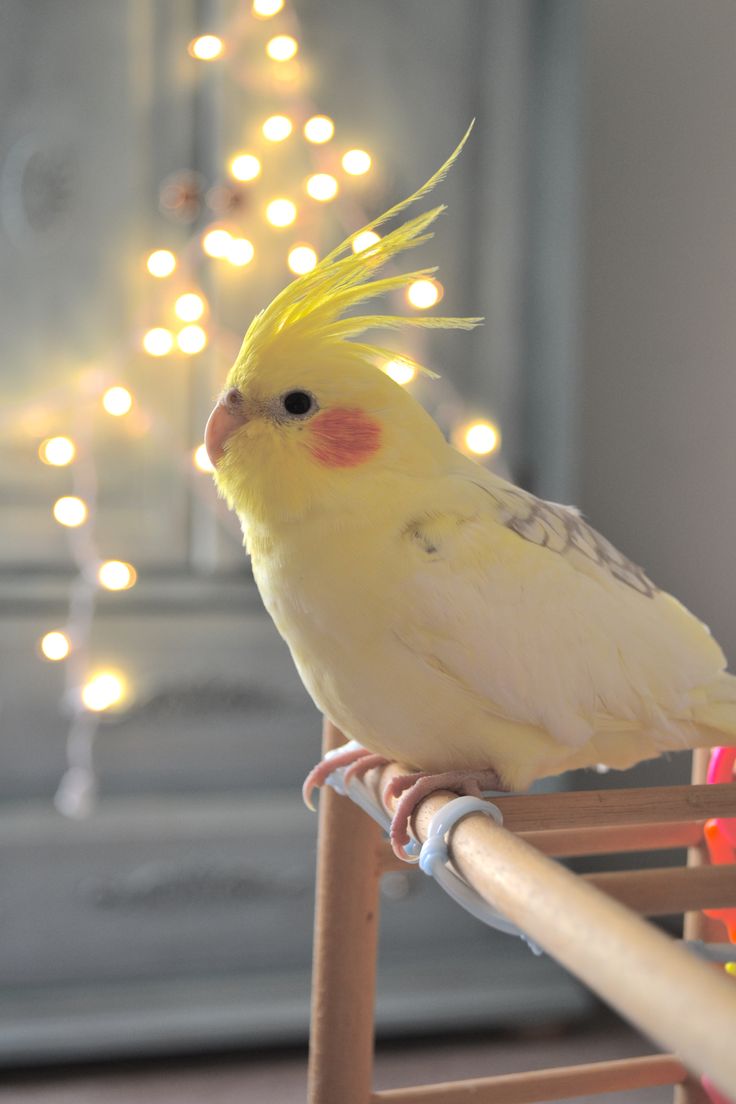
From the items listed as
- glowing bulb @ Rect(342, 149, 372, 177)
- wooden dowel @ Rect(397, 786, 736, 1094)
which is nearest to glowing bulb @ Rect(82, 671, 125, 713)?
glowing bulb @ Rect(342, 149, 372, 177)

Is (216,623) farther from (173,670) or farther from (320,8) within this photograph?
(320,8)

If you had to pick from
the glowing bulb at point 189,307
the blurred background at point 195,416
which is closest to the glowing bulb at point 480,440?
the blurred background at point 195,416

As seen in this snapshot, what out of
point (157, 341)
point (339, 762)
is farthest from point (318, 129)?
point (339, 762)

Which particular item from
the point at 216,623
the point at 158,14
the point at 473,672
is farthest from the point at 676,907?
the point at 158,14

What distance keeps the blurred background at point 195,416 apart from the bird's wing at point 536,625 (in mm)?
910

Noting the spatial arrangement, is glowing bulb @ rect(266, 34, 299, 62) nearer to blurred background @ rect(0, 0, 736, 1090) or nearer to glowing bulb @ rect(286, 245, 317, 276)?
Answer: blurred background @ rect(0, 0, 736, 1090)

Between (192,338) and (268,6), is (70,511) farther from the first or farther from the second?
(268,6)

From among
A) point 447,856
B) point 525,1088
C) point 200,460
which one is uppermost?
point 200,460

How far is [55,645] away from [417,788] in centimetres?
112

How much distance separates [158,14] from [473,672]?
1431mm

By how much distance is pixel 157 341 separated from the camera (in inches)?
67.8

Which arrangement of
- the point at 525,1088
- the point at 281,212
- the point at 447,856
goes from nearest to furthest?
the point at 447,856 → the point at 525,1088 → the point at 281,212

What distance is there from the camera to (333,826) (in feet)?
2.82

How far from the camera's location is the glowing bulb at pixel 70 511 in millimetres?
1711
